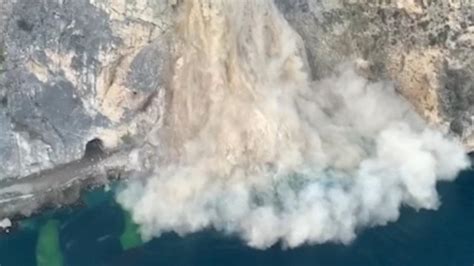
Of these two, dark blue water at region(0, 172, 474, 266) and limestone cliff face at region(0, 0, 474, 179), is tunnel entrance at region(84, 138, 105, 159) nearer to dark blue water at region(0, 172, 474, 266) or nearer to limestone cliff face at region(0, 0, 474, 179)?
limestone cliff face at region(0, 0, 474, 179)

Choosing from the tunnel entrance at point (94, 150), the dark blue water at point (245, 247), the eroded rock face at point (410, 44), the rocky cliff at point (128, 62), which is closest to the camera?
the dark blue water at point (245, 247)

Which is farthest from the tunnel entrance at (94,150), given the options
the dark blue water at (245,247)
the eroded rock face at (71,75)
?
the dark blue water at (245,247)

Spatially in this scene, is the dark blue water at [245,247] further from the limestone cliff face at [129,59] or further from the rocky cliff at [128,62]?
the limestone cliff face at [129,59]

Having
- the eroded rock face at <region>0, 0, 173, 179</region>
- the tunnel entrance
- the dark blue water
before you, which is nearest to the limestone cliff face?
the eroded rock face at <region>0, 0, 173, 179</region>

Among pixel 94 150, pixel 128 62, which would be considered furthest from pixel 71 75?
pixel 94 150

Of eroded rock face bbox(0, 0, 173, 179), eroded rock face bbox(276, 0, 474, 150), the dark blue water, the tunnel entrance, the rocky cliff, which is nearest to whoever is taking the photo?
eroded rock face bbox(0, 0, 173, 179)

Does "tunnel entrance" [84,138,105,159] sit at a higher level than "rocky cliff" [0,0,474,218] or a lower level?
lower

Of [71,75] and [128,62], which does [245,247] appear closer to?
[128,62]
